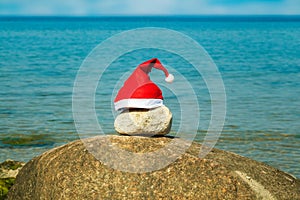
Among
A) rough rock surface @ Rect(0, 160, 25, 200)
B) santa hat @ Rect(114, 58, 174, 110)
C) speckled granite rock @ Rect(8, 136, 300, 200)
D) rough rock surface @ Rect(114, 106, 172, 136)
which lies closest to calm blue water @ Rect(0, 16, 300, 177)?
rough rock surface @ Rect(0, 160, 25, 200)

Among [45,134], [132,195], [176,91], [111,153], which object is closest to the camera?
[132,195]

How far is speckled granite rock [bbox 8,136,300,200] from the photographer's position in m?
6.26

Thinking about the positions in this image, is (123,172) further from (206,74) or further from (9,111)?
(206,74)

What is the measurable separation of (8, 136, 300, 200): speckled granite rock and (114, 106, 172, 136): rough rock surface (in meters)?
0.12

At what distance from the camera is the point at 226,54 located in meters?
37.8

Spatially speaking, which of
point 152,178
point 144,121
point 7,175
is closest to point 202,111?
point 7,175

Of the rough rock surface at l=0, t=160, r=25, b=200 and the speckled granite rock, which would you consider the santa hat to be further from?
the rough rock surface at l=0, t=160, r=25, b=200

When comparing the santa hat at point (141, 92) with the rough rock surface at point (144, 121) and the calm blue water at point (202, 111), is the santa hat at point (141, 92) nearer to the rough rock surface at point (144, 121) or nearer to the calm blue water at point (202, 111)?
the rough rock surface at point (144, 121)

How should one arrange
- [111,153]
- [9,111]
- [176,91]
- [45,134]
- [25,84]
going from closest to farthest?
[111,153] < [45,134] < [9,111] < [176,91] < [25,84]

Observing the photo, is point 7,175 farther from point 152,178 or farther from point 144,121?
point 152,178

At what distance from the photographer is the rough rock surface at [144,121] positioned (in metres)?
6.88

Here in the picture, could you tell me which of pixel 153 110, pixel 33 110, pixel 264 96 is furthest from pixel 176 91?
pixel 153 110

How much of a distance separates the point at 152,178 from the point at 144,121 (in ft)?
2.79

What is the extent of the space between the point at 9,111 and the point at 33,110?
660 mm
